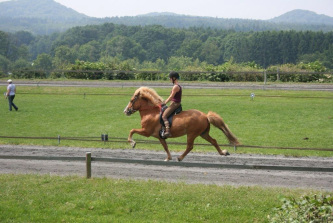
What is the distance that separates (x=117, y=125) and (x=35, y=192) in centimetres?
1369

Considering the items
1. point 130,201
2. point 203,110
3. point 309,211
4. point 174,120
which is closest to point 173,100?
point 174,120

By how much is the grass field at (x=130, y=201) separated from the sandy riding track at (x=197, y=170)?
1031 mm

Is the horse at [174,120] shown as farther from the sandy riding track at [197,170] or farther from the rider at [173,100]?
the sandy riding track at [197,170]

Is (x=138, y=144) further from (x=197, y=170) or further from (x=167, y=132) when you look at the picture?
(x=167, y=132)

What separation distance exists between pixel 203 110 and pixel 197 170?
14.0 m

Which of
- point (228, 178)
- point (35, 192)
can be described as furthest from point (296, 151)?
point (35, 192)

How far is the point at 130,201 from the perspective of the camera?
11758 millimetres

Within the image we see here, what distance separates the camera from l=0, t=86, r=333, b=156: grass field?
22000 mm

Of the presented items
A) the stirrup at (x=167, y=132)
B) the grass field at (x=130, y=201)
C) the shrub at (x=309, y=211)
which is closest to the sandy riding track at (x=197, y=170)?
the stirrup at (x=167, y=132)

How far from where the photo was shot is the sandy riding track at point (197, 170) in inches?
561

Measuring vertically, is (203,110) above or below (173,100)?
below

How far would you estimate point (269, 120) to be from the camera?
26.9 meters

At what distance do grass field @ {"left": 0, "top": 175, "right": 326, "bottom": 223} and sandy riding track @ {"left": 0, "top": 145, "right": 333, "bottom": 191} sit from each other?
1.03 metres

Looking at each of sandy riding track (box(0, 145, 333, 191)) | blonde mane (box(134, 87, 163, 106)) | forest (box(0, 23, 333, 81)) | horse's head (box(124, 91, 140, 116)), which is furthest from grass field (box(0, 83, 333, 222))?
forest (box(0, 23, 333, 81))
